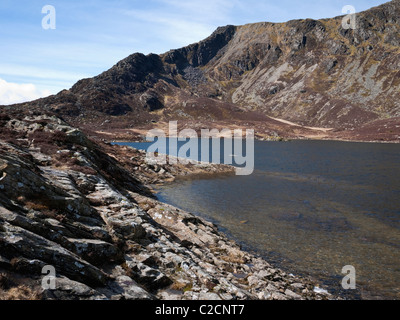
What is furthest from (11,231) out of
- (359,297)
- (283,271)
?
(359,297)

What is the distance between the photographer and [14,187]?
47.5 ft

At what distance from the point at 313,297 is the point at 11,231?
17704mm

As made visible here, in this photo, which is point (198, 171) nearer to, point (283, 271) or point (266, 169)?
point (266, 169)

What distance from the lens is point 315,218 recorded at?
111 feet

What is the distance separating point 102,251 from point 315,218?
28566 mm

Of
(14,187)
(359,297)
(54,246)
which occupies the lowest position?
(359,297)
